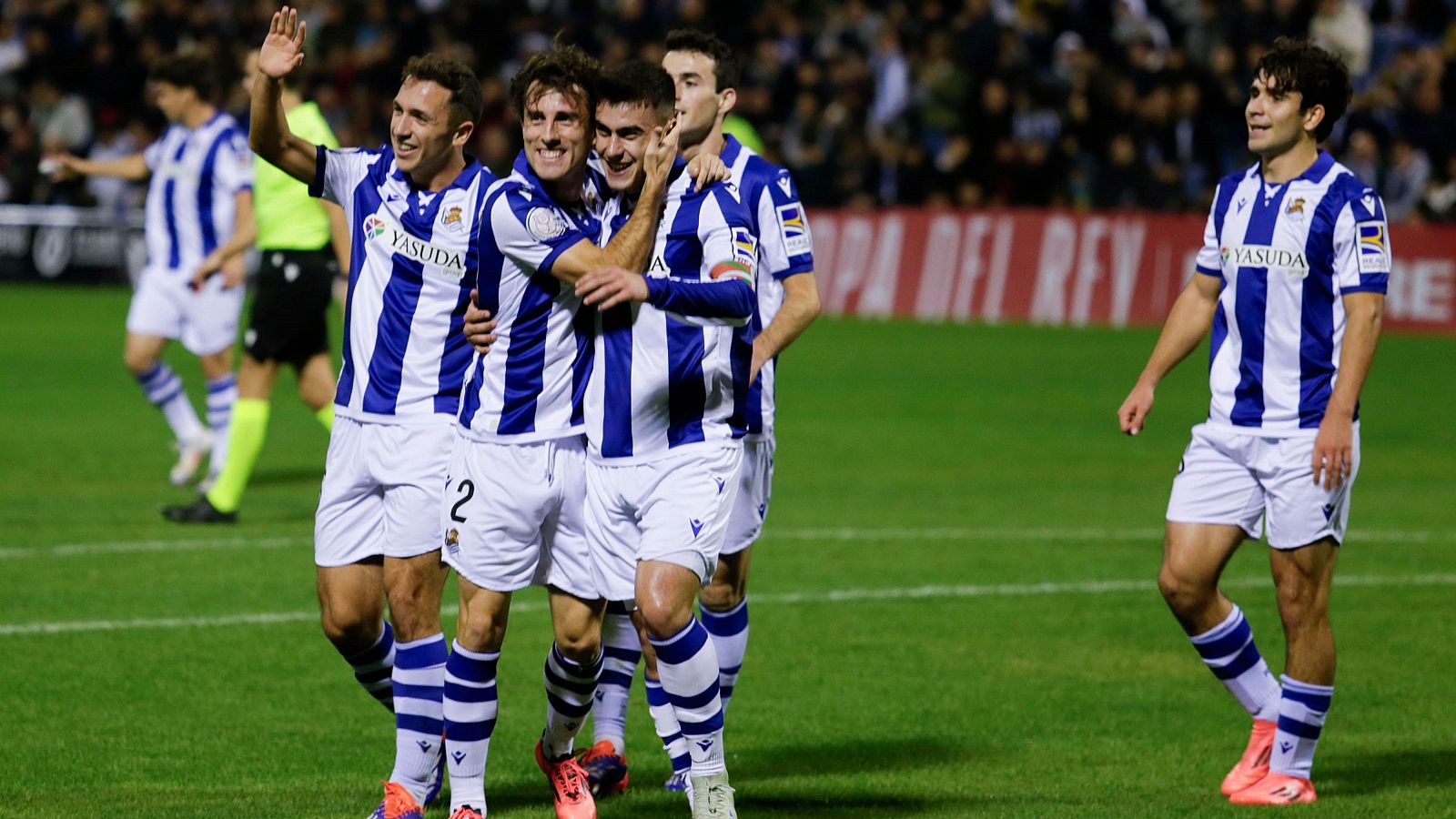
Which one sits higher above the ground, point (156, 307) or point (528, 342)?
point (528, 342)

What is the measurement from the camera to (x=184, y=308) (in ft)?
40.5

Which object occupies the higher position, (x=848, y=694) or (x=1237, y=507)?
(x=1237, y=507)

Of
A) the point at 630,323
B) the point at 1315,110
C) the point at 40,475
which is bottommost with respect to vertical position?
the point at 40,475

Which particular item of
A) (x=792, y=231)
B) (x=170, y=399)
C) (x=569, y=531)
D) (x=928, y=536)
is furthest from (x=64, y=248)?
(x=569, y=531)

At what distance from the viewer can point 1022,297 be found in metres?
23.7

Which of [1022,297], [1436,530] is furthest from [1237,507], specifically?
[1022,297]

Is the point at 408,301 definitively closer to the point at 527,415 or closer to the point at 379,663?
the point at 527,415

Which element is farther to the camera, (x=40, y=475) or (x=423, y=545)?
(x=40, y=475)

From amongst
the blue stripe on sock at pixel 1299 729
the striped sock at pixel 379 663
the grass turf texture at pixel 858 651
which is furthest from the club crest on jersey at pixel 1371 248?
the striped sock at pixel 379 663

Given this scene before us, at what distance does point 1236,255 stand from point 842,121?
2080cm

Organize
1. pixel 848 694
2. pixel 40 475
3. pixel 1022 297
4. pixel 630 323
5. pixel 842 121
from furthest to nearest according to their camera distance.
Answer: pixel 842 121, pixel 1022 297, pixel 40 475, pixel 848 694, pixel 630 323

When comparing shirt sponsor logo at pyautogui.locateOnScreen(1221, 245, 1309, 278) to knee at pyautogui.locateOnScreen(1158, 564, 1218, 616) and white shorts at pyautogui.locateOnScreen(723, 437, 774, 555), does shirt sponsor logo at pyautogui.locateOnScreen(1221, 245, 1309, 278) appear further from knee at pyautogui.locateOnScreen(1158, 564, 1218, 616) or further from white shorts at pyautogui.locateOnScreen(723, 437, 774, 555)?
white shorts at pyautogui.locateOnScreen(723, 437, 774, 555)

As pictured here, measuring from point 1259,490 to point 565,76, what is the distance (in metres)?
2.55

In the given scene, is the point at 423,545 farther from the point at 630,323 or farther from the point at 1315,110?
the point at 1315,110
